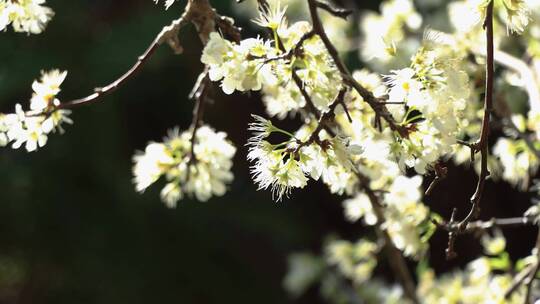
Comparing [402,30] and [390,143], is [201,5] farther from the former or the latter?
[402,30]

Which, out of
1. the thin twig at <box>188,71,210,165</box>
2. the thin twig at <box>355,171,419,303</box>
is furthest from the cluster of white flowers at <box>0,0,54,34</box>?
the thin twig at <box>355,171,419,303</box>

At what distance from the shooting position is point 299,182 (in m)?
0.69

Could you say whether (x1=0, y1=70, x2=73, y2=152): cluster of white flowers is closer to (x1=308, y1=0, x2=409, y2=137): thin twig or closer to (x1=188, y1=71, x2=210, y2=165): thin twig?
(x1=188, y1=71, x2=210, y2=165): thin twig

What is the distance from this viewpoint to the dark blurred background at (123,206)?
244 cm

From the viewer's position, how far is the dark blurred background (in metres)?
2.44

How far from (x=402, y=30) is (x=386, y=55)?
639mm

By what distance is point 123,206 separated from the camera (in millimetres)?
2480

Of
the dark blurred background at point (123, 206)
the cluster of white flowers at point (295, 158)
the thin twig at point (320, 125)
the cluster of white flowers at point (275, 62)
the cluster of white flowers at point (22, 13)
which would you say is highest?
the cluster of white flowers at point (22, 13)

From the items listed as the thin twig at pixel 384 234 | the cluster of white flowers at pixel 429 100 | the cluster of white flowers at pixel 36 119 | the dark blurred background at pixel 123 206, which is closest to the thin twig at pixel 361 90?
the cluster of white flowers at pixel 429 100

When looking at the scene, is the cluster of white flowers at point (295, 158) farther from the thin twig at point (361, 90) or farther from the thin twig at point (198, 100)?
the thin twig at point (198, 100)

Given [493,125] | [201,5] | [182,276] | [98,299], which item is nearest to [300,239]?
[182,276]

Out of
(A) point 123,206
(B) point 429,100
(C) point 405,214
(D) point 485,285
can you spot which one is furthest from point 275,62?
(A) point 123,206

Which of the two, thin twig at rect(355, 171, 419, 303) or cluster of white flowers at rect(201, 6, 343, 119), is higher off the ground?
cluster of white flowers at rect(201, 6, 343, 119)

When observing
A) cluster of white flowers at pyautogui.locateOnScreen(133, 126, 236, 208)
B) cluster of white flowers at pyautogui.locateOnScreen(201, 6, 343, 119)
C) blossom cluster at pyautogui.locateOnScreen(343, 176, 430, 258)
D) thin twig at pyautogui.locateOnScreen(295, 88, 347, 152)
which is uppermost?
cluster of white flowers at pyautogui.locateOnScreen(201, 6, 343, 119)
